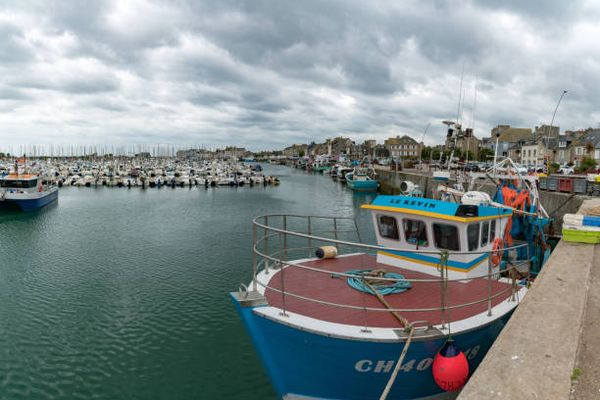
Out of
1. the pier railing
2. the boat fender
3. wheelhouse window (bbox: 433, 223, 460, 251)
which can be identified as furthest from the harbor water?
wheelhouse window (bbox: 433, 223, 460, 251)

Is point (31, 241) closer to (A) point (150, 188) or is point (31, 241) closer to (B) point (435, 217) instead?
(B) point (435, 217)

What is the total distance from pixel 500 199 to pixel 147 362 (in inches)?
590

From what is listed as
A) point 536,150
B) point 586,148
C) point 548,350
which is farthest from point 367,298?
point 536,150

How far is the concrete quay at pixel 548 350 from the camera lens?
472cm

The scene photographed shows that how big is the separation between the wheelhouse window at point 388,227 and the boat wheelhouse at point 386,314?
0.89 ft

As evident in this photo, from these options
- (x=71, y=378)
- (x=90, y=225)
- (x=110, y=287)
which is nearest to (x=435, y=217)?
(x=71, y=378)

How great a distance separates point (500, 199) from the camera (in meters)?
16.7

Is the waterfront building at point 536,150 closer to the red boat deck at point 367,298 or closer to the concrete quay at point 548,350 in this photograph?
the red boat deck at point 367,298

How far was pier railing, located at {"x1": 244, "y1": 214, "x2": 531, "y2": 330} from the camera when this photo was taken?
7.06 metres

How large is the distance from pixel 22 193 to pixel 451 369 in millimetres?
49490

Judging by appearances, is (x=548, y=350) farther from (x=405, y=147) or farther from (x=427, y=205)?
(x=405, y=147)

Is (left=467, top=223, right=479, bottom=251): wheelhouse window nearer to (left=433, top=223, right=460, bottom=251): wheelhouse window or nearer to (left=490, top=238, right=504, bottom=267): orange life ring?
(left=433, top=223, right=460, bottom=251): wheelhouse window

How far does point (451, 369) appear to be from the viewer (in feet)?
21.8

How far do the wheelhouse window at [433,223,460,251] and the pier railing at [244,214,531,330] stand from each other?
34 cm
